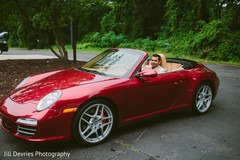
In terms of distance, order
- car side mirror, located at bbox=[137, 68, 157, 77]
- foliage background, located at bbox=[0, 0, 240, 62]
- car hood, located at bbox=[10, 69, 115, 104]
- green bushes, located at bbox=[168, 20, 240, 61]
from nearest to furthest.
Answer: car hood, located at bbox=[10, 69, 115, 104] < car side mirror, located at bbox=[137, 68, 157, 77] < foliage background, located at bbox=[0, 0, 240, 62] < green bushes, located at bbox=[168, 20, 240, 61]

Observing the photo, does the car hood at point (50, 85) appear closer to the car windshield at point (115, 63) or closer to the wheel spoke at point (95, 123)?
the car windshield at point (115, 63)

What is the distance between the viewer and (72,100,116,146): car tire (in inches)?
116

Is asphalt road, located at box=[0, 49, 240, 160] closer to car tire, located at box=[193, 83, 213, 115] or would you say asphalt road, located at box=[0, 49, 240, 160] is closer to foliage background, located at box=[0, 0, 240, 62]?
car tire, located at box=[193, 83, 213, 115]

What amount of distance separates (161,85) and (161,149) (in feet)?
3.61

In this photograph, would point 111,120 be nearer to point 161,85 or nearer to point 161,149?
point 161,149

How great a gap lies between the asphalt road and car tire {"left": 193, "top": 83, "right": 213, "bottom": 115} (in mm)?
261

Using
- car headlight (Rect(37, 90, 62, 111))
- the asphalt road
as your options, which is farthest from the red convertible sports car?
the asphalt road

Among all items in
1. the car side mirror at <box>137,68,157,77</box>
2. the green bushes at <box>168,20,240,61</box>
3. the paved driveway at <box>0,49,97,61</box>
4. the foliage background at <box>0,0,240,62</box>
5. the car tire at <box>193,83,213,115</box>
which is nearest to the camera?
the car side mirror at <box>137,68,157,77</box>

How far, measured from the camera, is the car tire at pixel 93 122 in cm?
295

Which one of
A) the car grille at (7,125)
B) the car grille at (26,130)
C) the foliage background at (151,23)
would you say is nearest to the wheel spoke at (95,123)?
the car grille at (26,130)

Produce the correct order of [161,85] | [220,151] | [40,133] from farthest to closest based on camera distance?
[161,85] → [220,151] → [40,133]

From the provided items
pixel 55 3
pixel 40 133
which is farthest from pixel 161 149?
pixel 55 3

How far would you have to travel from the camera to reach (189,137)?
11.5 feet

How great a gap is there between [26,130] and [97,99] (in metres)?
0.96
